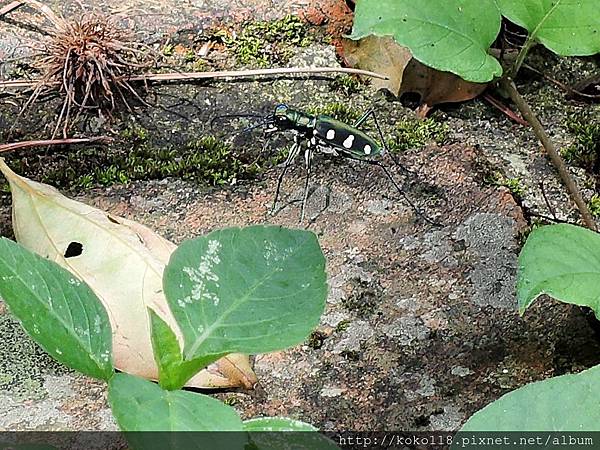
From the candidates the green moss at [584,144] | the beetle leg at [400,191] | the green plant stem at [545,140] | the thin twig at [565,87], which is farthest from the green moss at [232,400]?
the thin twig at [565,87]

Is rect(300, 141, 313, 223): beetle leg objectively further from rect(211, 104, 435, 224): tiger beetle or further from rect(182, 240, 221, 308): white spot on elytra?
rect(182, 240, 221, 308): white spot on elytra

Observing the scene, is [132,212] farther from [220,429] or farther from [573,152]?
[573,152]

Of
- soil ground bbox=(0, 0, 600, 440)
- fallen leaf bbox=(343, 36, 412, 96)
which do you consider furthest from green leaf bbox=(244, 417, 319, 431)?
fallen leaf bbox=(343, 36, 412, 96)

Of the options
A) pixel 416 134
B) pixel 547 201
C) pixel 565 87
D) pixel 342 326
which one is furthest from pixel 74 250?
pixel 565 87

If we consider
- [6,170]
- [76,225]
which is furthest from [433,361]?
[6,170]

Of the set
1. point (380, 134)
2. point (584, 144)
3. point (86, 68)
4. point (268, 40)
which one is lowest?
point (584, 144)

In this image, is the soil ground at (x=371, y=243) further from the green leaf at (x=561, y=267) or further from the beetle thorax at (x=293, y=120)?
the green leaf at (x=561, y=267)

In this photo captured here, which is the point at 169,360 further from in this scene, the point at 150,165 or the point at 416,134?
the point at 416,134
